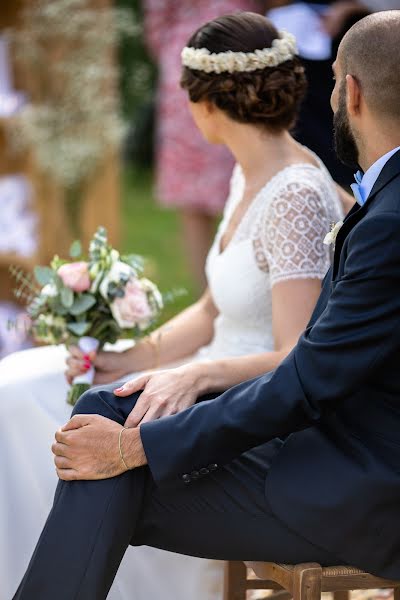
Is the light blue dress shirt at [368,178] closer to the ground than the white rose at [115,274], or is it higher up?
higher up

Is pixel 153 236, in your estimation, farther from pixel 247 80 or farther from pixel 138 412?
pixel 138 412

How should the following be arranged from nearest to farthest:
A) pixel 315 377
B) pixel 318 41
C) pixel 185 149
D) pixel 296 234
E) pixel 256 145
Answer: pixel 315 377 → pixel 296 234 → pixel 256 145 → pixel 318 41 → pixel 185 149

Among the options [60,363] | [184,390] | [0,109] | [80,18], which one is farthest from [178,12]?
[184,390]

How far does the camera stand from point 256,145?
291cm

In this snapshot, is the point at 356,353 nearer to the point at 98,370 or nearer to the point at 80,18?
the point at 98,370

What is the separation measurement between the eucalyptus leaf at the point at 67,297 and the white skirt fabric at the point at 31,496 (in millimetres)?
257

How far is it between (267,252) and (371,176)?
669mm

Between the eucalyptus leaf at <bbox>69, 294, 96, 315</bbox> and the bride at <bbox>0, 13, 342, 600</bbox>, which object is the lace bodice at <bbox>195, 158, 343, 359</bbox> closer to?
the bride at <bbox>0, 13, 342, 600</bbox>

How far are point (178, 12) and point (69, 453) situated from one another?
11.3ft

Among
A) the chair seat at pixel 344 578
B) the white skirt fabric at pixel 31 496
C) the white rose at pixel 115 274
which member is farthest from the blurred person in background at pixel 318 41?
the chair seat at pixel 344 578

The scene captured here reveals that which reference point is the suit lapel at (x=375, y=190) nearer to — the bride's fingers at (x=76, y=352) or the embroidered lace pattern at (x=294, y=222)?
the embroidered lace pattern at (x=294, y=222)

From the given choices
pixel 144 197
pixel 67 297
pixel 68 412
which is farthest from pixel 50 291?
pixel 144 197

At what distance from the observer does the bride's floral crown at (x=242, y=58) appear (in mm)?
2773

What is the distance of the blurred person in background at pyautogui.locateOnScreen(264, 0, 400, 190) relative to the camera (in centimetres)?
393
